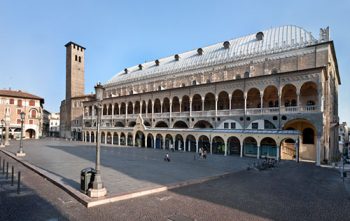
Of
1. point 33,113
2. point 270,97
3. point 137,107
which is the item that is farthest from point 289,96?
point 33,113

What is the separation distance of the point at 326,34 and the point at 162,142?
108 ft

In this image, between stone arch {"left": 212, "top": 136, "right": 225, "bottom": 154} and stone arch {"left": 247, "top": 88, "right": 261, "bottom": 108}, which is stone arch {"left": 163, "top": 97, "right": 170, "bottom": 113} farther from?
stone arch {"left": 247, "top": 88, "right": 261, "bottom": 108}

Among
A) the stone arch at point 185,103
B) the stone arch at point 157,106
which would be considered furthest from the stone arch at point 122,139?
the stone arch at point 185,103

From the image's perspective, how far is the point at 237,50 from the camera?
4103 cm

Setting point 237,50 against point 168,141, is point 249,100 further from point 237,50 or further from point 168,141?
point 168,141

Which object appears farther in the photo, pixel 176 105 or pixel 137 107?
pixel 137 107

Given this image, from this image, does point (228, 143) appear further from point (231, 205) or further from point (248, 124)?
point (231, 205)

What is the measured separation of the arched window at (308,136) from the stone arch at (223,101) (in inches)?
499

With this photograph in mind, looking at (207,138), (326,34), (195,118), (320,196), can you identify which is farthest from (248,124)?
(320,196)

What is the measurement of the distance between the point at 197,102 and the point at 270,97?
14230mm

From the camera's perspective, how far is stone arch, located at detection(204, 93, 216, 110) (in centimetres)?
4062

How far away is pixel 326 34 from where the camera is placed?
30812mm

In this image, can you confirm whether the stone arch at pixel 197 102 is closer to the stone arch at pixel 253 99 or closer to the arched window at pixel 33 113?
the stone arch at pixel 253 99

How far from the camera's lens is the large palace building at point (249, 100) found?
2873 centimetres
